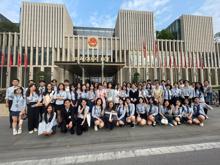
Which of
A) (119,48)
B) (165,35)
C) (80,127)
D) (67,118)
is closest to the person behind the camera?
(80,127)

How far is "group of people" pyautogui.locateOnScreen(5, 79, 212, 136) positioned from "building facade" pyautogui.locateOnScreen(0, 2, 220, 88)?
33499mm

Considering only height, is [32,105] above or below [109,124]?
above

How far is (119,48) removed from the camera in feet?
158

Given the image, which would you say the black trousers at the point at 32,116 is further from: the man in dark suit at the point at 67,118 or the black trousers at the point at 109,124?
the black trousers at the point at 109,124

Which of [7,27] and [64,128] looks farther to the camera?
[7,27]

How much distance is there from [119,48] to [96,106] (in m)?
42.6

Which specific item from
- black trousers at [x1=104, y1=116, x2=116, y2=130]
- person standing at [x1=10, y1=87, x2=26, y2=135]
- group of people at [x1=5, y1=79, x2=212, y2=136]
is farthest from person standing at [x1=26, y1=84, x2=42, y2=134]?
black trousers at [x1=104, y1=116, x2=116, y2=130]

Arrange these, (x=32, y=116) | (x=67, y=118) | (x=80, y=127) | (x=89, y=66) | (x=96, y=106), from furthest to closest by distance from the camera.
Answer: (x=89, y=66) → (x=96, y=106) → (x=32, y=116) → (x=67, y=118) → (x=80, y=127)

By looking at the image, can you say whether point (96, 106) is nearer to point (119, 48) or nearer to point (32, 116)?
point (32, 116)

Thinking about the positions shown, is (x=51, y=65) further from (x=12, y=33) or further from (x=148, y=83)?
(x=148, y=83)

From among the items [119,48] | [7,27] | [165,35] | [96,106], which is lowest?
[96,106]

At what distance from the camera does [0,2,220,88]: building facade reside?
146 ft

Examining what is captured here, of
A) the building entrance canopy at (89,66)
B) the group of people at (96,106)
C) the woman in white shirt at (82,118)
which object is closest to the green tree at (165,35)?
the building entrance canopy at (89,66)

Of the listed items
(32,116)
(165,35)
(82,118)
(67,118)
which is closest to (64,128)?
(67,118)
